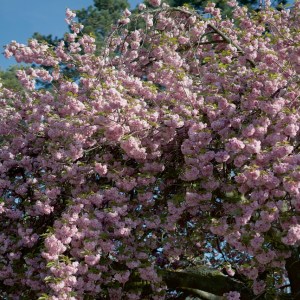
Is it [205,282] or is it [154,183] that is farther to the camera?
[205,282]

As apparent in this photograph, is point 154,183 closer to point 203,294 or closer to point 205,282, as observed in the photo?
point 205,282

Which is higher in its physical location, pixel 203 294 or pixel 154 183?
pixel 154 183

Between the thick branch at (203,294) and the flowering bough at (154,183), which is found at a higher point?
the flowering bough at (154,183)

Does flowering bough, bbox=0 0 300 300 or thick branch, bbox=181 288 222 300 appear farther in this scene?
thick branch, bbox=181 288 222 300

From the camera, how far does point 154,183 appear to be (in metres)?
6.00

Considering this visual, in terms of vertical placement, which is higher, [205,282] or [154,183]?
[154,183]

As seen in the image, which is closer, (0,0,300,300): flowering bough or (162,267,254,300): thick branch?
(0,0,300,300): flowering bough

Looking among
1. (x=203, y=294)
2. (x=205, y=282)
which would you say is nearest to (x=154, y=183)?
(x=205, y=282)

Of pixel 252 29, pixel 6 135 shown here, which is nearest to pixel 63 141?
pixel 6 135

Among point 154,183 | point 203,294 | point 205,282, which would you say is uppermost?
point 154,183

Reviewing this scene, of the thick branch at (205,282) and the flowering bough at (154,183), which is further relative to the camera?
the thick branch at (205,282)

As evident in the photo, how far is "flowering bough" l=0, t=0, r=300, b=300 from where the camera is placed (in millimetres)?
4781

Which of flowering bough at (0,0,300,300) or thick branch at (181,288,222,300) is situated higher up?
flowering bough at (0,0,300,300)

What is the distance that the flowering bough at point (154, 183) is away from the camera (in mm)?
4781
